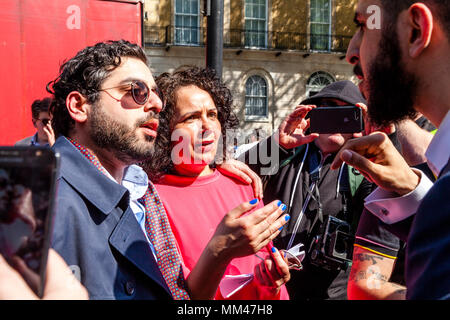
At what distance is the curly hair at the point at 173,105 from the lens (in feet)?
8.74

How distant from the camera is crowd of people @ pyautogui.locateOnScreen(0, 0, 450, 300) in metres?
1.38

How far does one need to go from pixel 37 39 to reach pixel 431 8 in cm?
461

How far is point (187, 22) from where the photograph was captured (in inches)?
773

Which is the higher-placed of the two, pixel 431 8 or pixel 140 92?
pixel 431 8

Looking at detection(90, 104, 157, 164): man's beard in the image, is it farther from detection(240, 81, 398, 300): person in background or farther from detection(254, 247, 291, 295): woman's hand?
detection(240, 81, 398, 300): person in background

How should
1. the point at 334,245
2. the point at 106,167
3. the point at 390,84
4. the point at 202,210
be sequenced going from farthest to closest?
the point at 334,245
the point at 202,210
the point at 106,167
the point at 390,84

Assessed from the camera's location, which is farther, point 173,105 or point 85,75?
point 173,105

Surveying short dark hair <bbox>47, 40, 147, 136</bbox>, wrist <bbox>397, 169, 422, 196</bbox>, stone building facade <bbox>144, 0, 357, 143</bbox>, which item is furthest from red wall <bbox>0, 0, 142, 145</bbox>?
stone building facade <bbox>144, 0, 357, 143</bbox>

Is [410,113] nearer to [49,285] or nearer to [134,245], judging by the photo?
[134,245]

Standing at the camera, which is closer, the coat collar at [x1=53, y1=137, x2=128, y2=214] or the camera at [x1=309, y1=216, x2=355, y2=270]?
the coat collar at [x1=53, y1=137, x2=128, y2=214]

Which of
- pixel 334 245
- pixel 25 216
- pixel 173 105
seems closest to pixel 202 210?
pixel 173 105

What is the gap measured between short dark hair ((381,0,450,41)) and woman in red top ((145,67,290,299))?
0.85 metres

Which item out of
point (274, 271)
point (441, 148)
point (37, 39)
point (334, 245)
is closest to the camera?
point (441, 148)
